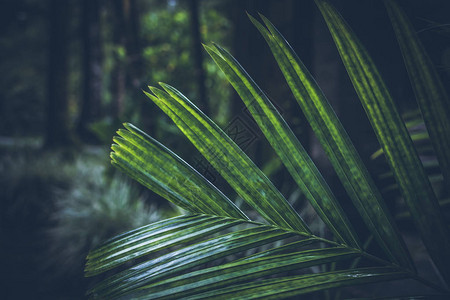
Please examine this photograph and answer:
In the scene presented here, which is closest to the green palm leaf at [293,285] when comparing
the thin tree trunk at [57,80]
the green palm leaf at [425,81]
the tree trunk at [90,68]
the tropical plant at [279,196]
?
the tropical plant at [279,196]

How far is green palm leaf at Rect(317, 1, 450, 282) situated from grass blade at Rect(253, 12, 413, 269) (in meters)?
0.05

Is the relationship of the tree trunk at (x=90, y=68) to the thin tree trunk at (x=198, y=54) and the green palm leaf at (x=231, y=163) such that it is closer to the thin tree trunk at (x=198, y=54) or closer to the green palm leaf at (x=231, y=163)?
the thin tree trunk at (x=198, y=54)

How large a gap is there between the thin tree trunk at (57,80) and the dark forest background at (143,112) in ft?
0.06

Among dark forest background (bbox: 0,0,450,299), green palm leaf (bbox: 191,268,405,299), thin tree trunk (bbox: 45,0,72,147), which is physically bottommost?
green palm leaf (bbox: 191,268,405,299)

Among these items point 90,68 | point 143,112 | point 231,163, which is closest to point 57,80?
point 90,68

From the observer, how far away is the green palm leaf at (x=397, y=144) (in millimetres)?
622

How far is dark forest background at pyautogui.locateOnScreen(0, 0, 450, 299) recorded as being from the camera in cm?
139

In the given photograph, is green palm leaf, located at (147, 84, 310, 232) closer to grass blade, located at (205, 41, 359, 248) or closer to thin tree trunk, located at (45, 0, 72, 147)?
grass blade, located at (205, 41, 359, 248)

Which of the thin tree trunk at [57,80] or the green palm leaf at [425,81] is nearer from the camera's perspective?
the green palm leaf at [425,81]

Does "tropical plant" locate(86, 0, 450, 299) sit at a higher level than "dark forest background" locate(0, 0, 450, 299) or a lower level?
lower

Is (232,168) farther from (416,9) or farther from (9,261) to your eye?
(9,261)

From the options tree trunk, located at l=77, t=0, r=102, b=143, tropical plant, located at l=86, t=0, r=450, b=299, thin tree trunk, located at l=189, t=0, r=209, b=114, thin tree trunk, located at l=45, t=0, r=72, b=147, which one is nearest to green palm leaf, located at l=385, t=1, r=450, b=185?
tropical plant, located at l=86, t=0, r=450, b=299

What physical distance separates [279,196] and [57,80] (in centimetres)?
672

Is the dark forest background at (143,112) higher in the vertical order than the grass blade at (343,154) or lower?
higher
